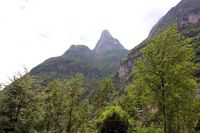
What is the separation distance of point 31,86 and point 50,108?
1718 centimetres

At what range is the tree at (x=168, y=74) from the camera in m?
36.9

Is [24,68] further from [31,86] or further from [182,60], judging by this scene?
[182,60]

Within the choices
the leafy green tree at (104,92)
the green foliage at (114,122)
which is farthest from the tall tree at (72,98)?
the green foliage at (114,122)

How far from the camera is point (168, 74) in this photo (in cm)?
3725

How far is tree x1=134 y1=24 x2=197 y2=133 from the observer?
36.9 m

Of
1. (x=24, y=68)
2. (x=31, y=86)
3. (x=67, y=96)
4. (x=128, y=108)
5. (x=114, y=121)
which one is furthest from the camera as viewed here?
(x=67, y=96)

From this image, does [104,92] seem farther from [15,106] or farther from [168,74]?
→ [168,74]

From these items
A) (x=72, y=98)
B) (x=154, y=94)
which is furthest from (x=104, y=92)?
(x=154, y=94)

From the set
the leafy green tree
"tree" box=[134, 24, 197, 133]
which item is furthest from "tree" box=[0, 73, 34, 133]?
the leafy green tree

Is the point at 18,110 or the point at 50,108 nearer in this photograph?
the point at 18,110

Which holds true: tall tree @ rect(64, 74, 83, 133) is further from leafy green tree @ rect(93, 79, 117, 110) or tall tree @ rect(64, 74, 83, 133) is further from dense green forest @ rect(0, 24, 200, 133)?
dense green forest @ rect(0, 24, 200, 133)

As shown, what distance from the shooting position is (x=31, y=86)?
46.0 m

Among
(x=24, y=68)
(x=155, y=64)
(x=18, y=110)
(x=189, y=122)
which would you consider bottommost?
(x=189, y=122)

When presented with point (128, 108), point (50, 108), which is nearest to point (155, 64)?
point (128, 108)
